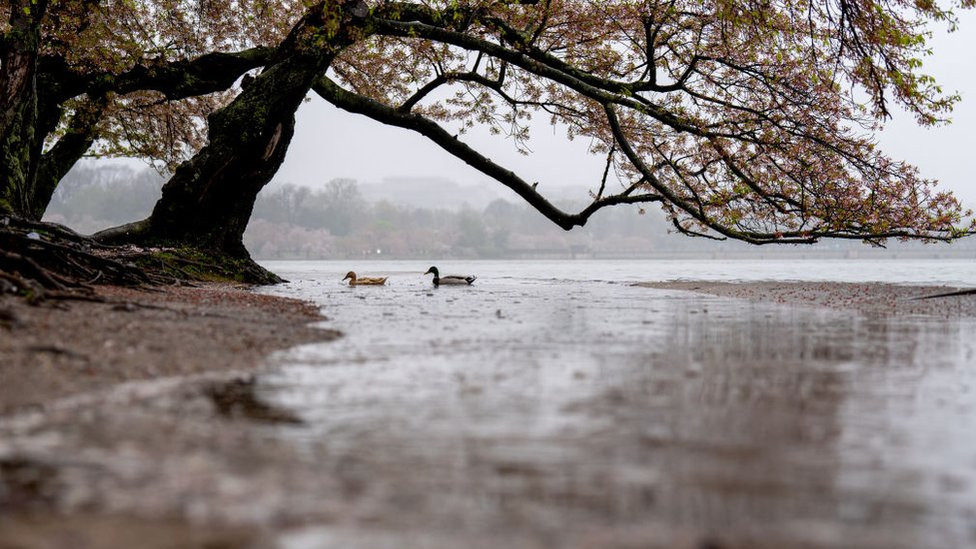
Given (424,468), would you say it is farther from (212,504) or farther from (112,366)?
(112,366)

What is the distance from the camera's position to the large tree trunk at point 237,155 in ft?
57.3

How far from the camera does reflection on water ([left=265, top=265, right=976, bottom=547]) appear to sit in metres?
2.41

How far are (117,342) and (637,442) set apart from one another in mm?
4318

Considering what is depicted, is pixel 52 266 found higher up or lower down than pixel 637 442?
higher up

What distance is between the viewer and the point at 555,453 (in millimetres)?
3270

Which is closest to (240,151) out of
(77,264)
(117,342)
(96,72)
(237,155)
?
(237,155)

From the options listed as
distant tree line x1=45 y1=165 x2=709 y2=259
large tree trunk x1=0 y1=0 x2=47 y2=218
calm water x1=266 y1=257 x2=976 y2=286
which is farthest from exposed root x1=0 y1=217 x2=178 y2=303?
distant tree line x1=45 y1=165 x2=709 y2=259

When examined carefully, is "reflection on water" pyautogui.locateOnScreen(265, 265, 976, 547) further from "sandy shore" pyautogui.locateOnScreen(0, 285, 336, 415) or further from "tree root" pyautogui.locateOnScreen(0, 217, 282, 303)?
"tree root" pyautogui.locateOnScreen(0, 217, 282, 303)

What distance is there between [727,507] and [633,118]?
60.9ft

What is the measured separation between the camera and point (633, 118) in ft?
66.4

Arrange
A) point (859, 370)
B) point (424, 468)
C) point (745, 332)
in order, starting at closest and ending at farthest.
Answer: point (424, 468)
point (859, 370)
point (745, 332)

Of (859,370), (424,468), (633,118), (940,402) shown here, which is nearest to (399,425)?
(424,468)

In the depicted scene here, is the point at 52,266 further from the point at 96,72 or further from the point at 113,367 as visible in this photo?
the point at 96,72

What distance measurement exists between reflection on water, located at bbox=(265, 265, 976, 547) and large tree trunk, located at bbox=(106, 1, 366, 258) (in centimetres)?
1162
